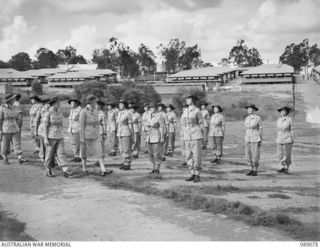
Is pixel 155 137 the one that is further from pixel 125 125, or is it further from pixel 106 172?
pixel 106 172

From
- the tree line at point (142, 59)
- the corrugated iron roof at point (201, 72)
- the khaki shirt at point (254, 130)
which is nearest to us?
the khaki shirt at point (254, 130)

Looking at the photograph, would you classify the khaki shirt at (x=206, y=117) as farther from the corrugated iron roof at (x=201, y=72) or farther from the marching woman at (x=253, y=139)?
the corrugated iron roof at (x=201, y=72)

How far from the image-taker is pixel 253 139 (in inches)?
368

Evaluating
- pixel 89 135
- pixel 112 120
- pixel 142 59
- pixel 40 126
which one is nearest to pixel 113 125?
pixel 112 120

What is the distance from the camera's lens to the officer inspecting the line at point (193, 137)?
8336 millimetres

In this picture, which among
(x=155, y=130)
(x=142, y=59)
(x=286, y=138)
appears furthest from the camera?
(x=142, y=59)

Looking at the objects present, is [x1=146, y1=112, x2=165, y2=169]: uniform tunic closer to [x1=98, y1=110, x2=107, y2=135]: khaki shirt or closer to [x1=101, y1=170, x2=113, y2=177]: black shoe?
[x1=101, y1=170, x2=113, y2=177]: black shoe

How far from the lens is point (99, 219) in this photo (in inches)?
232

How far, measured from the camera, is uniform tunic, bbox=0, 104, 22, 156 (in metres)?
10.2

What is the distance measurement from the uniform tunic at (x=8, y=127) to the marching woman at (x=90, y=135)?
242cm

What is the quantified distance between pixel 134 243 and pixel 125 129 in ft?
16.1

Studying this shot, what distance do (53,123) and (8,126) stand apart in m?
2.24

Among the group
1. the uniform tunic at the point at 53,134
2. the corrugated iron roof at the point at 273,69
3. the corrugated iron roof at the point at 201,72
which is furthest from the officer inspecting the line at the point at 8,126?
the corrugated iron roof at the point at 273,69

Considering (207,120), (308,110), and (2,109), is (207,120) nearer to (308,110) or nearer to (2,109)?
(2,109)
